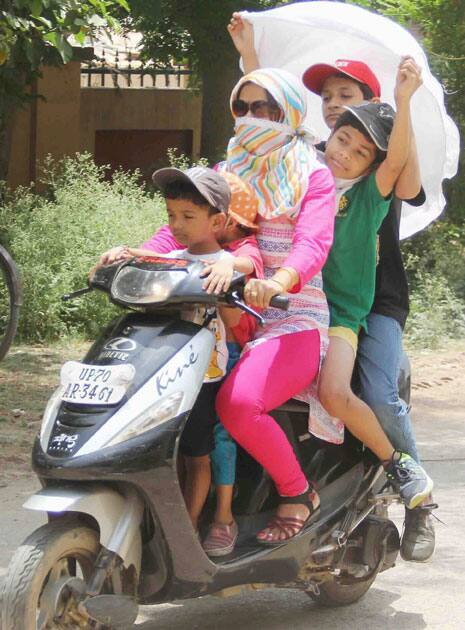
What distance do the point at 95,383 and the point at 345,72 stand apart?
1.71m

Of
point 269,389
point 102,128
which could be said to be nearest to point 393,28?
point 269,389

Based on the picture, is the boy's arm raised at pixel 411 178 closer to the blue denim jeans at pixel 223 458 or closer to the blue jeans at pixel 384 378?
the blue jeans at pixel 384 378

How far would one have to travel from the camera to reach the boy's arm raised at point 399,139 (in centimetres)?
413

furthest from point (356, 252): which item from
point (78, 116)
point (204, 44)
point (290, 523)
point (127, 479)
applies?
point (78, 116)

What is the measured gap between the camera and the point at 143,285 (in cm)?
375

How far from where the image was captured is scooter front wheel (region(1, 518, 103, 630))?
3.43 meters

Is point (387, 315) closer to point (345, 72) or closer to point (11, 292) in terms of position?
point (345, 72)

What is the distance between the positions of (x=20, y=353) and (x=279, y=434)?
5460 mm

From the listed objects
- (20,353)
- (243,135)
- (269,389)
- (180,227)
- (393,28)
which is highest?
(393,28)

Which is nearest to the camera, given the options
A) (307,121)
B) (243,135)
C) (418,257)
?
(243,135)

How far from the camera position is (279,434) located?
3930 mm

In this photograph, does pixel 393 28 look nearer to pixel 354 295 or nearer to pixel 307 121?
pixel 307 121

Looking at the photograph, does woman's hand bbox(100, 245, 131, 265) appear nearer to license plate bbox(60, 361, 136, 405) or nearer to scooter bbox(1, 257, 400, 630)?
scooter bbox(1, 257, 400, 630)

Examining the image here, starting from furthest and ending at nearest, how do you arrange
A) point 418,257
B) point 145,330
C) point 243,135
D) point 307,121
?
point 418,257
point 307,121
point 243,135
point 145,330
